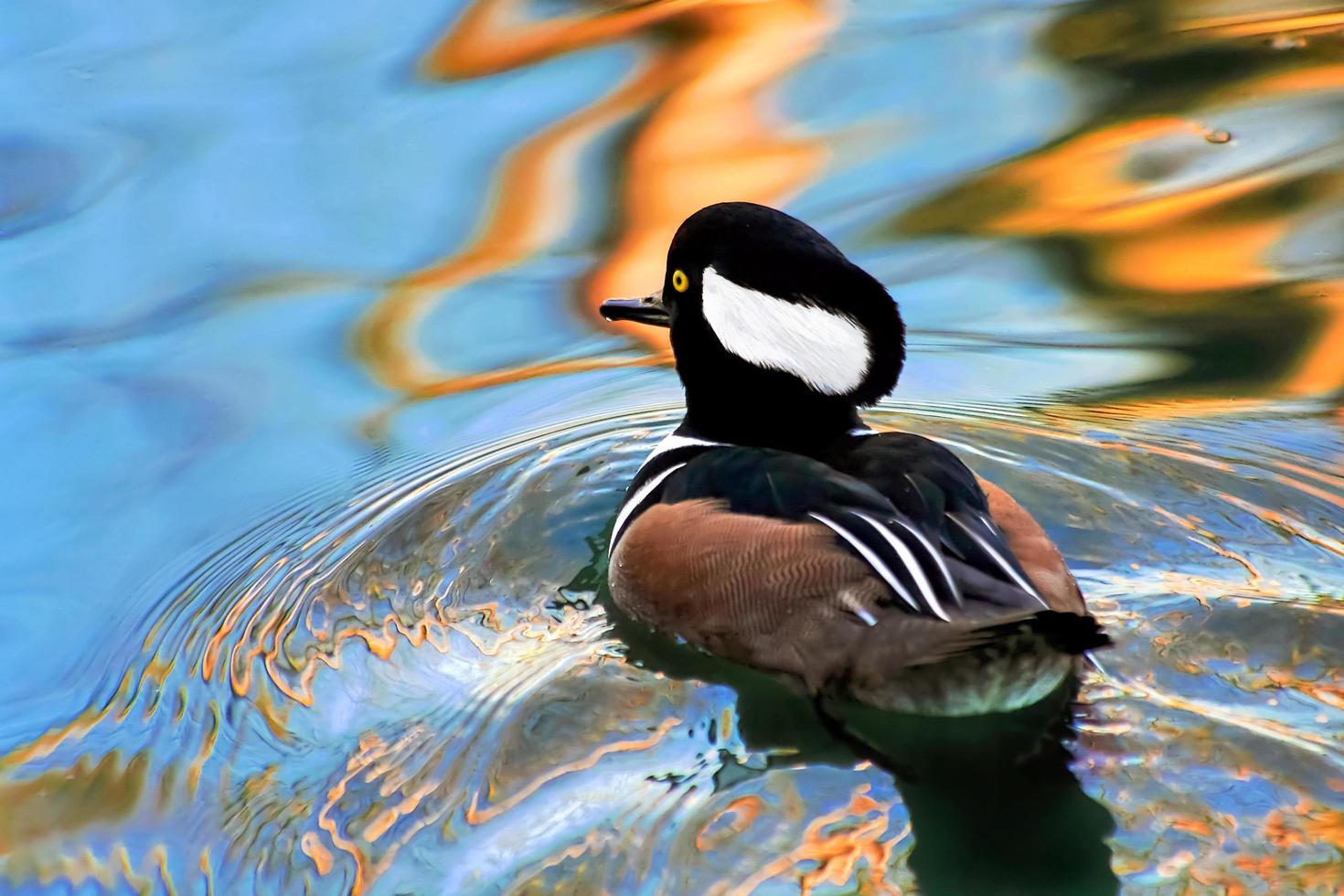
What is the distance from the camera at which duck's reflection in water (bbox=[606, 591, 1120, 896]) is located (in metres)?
3.43

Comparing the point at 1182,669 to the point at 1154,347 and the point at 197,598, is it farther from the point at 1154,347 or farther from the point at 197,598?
the point at 197,598

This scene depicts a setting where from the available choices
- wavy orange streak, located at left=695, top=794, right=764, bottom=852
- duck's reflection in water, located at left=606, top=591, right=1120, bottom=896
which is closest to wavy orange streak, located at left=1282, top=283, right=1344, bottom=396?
duck's reflection in water, located at left=606, top=591, right=1120, bottom=896

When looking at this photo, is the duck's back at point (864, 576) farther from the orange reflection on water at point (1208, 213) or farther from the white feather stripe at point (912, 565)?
the orange reflection on water at point (1208, 213)

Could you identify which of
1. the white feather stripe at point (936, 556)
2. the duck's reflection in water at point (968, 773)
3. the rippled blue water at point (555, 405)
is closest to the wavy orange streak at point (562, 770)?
the rippled blue water at point (555, 405)

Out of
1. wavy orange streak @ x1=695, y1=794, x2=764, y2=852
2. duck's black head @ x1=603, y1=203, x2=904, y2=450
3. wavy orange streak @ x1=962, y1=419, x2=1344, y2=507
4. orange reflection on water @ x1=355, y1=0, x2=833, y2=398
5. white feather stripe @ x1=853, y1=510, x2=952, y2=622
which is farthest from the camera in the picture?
orange reflection on water @ x1=355, y1=0, x2=833, y2=398

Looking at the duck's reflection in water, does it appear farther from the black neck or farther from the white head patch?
the white head patch

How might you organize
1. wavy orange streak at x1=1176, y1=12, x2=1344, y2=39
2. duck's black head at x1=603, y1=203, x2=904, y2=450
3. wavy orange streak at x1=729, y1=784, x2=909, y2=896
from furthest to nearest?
wavy orange streak at x1=1176, y1=12, x2=1344, y2=39 → duck's black head at x1=603, y1=203, x2=904, y2=450 → wavy orange streak at x1=729, y1=784, x2=909, y2=896

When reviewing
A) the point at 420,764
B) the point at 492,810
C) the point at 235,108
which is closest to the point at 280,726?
the point at 420,764

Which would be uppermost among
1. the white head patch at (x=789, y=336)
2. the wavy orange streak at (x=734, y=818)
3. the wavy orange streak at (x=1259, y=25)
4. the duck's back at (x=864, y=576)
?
the wavy orange streak at (x=1259, y=25)

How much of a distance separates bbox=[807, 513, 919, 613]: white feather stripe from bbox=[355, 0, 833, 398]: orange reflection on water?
95.9 inches

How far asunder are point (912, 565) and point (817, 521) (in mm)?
330

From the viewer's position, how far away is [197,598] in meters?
4.96

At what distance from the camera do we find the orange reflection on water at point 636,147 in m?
6.63

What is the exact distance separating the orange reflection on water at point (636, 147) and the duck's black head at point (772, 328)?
1535 mm
